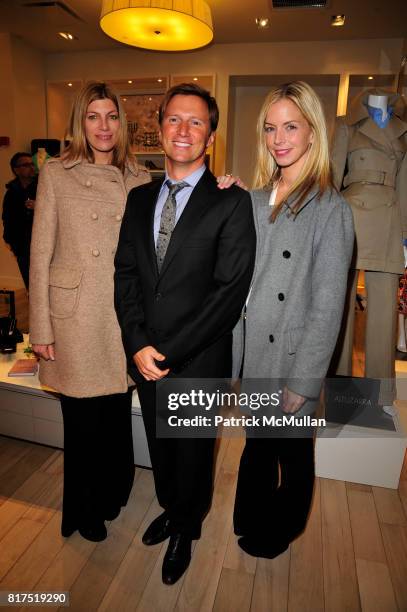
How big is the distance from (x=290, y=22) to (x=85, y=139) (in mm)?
4174

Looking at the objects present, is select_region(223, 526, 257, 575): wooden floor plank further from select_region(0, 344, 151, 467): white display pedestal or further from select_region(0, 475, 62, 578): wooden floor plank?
select_region(0, 475, 62, 578): wooden floor plank

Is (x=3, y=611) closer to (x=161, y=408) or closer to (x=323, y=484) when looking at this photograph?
(x=161, y=408)

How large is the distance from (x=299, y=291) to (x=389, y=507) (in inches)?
54.0

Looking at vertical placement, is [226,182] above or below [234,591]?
above

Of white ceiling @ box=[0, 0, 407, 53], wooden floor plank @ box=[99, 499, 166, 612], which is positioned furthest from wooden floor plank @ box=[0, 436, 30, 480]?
white ceiling @ box=[0, 0, 407, 53]

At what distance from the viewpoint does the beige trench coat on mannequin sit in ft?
6.74

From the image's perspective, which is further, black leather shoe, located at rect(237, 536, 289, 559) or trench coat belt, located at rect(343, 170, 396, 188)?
trench coat belt, located at rect(343, 170, 396, 188)

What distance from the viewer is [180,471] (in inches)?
59.1

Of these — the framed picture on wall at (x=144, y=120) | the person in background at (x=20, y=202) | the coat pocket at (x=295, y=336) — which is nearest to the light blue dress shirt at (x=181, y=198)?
the coat pocket at (x=295, y=336)

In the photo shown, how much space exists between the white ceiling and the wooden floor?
14.7 feet

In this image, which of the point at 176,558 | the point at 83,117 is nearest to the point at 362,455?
the point at 176,558

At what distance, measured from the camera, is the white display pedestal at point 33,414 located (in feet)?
6.97

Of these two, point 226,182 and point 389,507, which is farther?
point 389,507

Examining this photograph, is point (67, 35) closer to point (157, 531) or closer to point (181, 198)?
point (181, 198)
